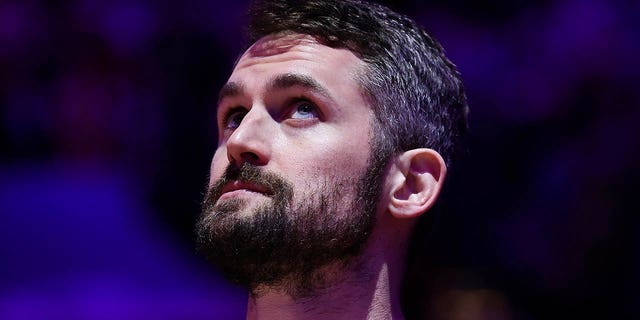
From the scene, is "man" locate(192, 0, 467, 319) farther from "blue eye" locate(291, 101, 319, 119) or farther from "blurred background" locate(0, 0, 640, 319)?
"blurred background" locate(0, 0, 640, 319)

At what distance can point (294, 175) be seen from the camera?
2.20 meters

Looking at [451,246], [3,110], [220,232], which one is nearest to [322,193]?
[220,232]

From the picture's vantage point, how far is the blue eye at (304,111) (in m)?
2.32

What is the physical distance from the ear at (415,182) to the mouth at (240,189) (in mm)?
383

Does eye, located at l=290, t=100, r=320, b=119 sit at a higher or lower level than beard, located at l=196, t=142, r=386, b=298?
higher

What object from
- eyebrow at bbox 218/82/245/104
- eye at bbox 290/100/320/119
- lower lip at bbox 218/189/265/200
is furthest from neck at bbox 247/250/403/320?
eyebrow at bbox 218/82/245/104

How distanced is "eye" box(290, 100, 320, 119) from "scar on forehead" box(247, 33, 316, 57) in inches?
7.8

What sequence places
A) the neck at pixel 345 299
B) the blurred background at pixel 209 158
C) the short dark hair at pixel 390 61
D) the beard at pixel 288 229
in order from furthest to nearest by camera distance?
the blurred background at pixel 209 158, the short dark hair at pixel 390 61, the neck at pixel 345 299, the beard at pixel 288 229

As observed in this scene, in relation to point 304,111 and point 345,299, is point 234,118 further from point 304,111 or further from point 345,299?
point 345,299

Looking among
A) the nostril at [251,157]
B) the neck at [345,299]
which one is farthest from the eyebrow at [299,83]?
the neck at [345,299]

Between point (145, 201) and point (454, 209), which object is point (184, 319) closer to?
point (145, 201)

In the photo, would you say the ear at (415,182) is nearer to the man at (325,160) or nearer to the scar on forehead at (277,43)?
the man at (325,160)

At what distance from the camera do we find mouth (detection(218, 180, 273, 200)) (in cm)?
219

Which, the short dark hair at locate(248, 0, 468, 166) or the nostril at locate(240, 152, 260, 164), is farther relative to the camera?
the short dark hair at locate(248, 0, 468, 166)
